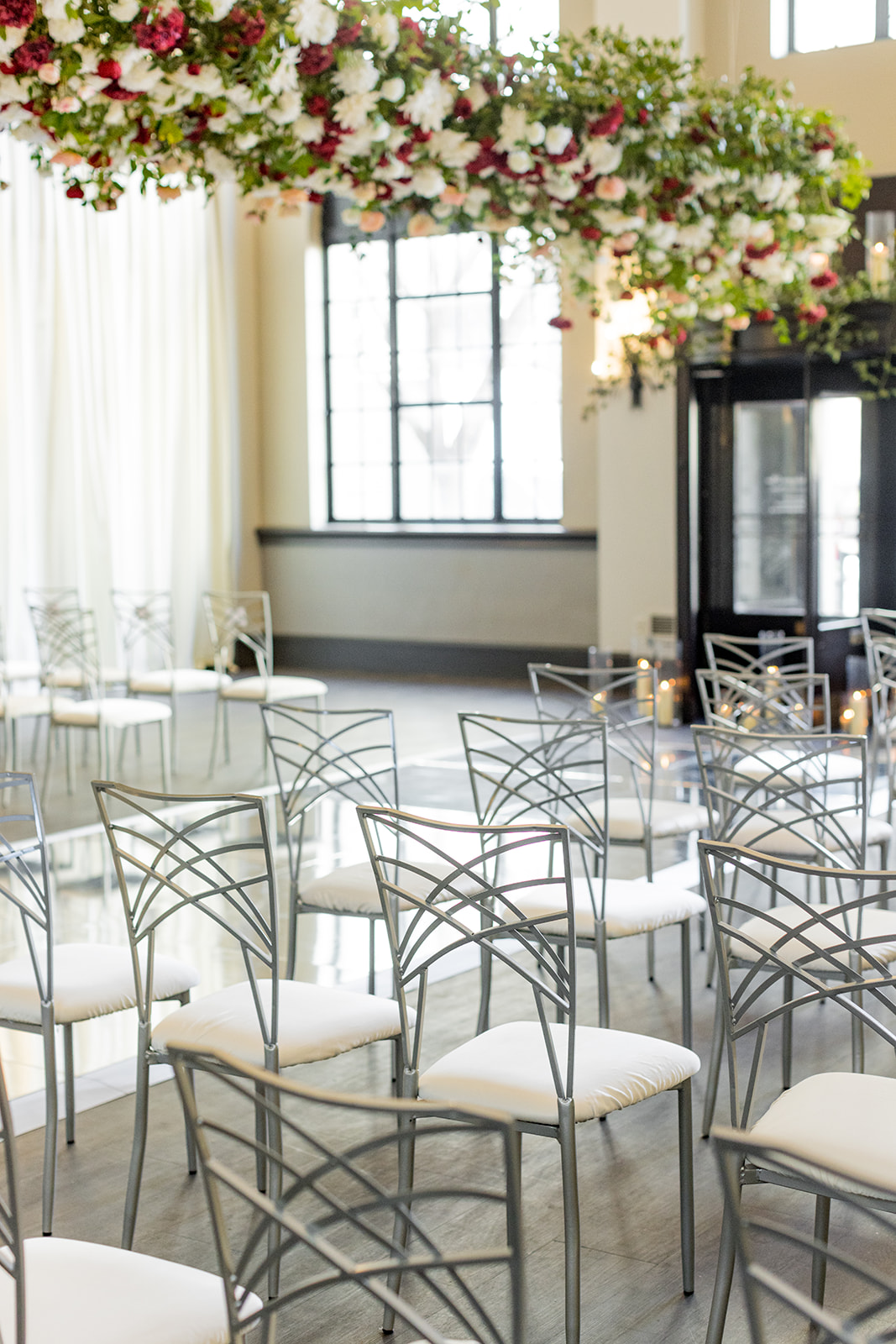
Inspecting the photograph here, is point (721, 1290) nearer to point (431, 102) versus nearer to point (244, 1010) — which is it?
point (244, 1010)

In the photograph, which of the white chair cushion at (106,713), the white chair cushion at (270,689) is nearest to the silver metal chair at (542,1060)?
the white chair cushion at (106,713)

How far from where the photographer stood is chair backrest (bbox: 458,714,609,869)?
10.2ft

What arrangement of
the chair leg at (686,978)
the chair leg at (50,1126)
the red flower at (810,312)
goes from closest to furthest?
the chair leg at (50,1126) < the chair leg at (686,978) < the red flower at (810,312)

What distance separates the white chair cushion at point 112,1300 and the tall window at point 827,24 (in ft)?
26.6

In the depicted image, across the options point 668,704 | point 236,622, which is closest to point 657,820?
point 668,704

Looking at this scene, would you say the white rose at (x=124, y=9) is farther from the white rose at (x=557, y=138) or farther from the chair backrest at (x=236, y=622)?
the chair backrest at (x=236, y=622)

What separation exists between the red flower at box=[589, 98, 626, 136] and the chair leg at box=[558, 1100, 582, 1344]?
288 centimetres

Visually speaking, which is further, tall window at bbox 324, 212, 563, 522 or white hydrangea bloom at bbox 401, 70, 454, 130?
tall window at bbox 324, 212, 563, 522

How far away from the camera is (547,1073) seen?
2.18 m

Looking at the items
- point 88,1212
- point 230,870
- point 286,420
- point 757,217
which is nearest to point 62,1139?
point 88,1212

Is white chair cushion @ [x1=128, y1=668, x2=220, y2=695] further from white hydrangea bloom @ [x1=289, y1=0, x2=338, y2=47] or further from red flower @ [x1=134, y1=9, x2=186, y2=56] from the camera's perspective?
red flower @ [x1=134, y1=9, x2=186, y2=56]

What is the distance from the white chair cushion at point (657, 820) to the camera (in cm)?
387

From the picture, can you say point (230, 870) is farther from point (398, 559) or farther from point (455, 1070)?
point (398, 559)

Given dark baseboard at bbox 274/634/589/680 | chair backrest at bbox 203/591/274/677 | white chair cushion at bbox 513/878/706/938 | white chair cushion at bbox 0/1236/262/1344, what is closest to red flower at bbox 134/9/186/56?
white chair cushion at bbox 513/878/706/938
